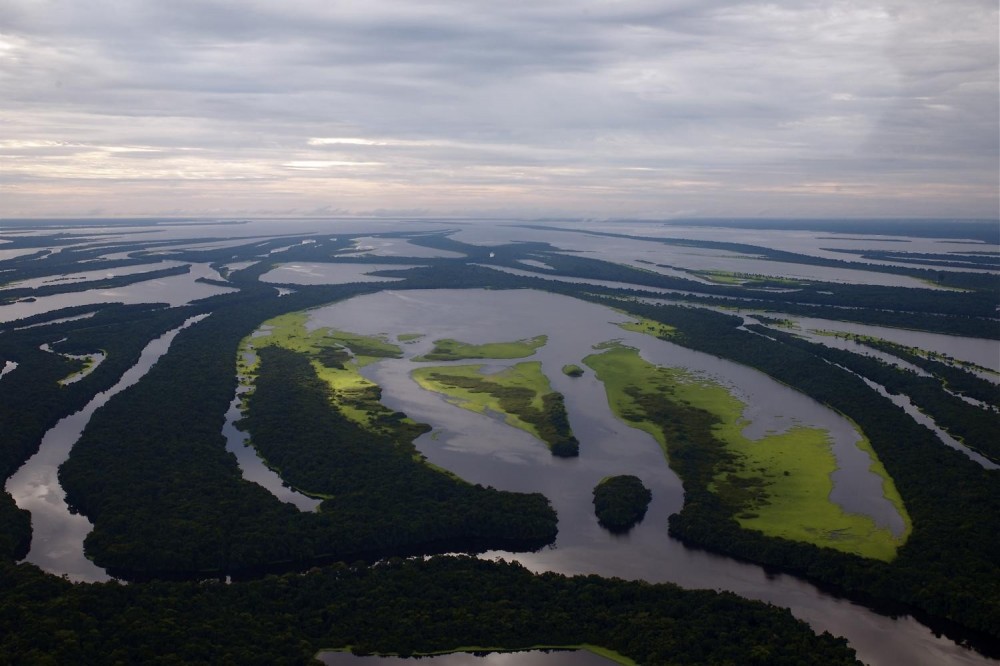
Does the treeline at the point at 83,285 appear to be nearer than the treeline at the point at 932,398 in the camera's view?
No

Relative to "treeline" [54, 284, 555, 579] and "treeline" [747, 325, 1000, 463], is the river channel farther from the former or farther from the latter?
"treeline" [747, 325, 1000, 463]

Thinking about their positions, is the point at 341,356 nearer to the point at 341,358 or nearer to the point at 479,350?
the point at 341,358

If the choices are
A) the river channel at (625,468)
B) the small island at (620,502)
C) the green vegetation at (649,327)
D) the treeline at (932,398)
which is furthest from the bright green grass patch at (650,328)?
the small island at (620,502)

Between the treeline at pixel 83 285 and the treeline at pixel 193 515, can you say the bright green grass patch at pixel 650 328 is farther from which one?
the treeline at pixel 83 285

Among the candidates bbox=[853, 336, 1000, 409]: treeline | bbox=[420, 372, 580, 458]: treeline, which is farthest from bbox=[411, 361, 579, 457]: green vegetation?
bbox=[853, 336, 1000, 409]: treeline

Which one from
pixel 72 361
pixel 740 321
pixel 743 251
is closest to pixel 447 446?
pixel 72 361
